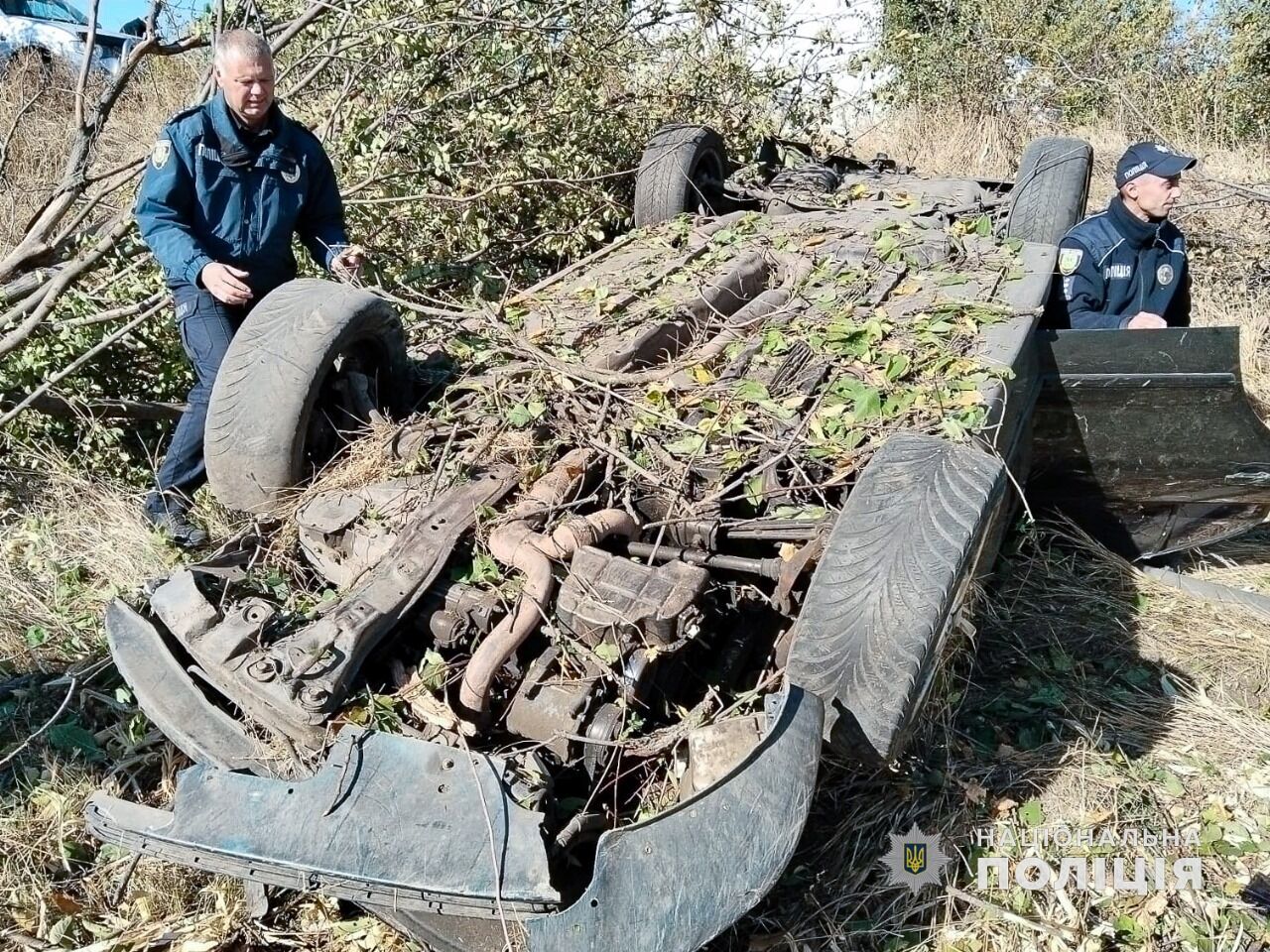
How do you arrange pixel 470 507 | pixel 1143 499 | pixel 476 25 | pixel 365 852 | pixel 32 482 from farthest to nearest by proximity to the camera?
pixel 476 25 → pixel 32 482 → pixel 1143 499 → pixel 470 507 → pixel 365 852

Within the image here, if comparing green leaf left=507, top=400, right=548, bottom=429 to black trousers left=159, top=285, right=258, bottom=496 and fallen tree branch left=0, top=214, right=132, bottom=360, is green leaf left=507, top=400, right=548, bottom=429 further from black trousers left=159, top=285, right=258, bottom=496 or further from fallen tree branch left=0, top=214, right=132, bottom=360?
fallen tree branch left=0, top=214, right=132, bottom=360

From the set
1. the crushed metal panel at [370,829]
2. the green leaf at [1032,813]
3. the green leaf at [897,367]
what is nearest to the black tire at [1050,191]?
the green leaf at [897,367]

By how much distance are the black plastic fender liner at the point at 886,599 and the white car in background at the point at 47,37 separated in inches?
345

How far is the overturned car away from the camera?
2.13 metres

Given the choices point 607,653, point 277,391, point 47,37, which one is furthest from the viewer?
point 47,37

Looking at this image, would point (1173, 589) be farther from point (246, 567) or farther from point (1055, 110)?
point (1055, 110)

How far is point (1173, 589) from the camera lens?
4027 millimetres

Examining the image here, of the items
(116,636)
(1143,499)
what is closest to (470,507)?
(116,636)

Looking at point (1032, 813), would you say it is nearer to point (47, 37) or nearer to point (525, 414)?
point (525, 414)

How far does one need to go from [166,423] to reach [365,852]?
3.37m

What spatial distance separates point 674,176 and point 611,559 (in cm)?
359

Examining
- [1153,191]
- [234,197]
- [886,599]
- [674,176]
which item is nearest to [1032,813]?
[886,599]

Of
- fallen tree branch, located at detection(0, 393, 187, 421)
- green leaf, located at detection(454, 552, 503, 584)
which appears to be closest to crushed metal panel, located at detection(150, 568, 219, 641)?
green leaf, located at detection(454, 552, 503, 584)

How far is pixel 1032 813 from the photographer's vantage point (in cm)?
283
